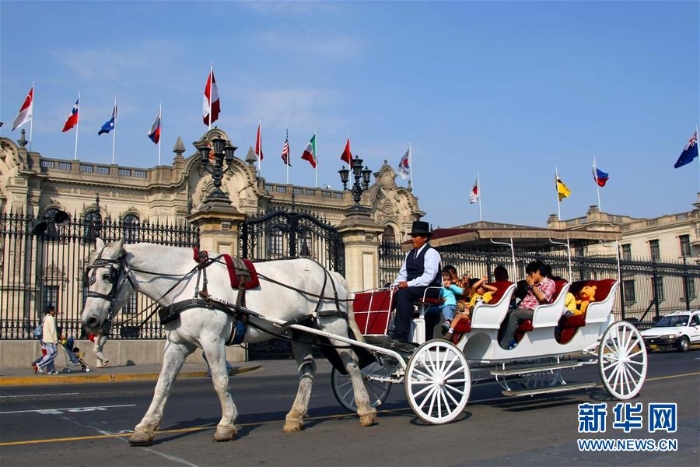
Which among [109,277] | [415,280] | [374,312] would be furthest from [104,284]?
[415,280]

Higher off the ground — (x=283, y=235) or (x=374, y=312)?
(x=283, y=235)

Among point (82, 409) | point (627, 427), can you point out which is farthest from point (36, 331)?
point (627, 427)

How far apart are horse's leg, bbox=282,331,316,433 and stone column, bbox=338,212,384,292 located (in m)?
14.6

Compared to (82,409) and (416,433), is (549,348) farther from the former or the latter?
(82,409)

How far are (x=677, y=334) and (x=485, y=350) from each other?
19.5 metres

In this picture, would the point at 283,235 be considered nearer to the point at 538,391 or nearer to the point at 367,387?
the point at 367,387

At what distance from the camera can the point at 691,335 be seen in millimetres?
25266

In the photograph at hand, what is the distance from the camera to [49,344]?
1747cm

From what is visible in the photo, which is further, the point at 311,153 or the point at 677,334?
the point at 311,153

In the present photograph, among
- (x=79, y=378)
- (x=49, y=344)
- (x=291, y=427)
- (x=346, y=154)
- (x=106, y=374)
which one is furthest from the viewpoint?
(x=346, y=154)

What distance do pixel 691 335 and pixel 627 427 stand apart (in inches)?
799

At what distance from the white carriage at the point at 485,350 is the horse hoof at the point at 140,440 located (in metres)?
2.46

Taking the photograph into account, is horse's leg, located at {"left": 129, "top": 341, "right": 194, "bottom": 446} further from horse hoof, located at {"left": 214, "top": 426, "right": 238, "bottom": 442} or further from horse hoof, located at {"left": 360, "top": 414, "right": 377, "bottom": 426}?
horse hoof, located at {"left": 360, "top": 414, "right": 377, "bottom": 426}

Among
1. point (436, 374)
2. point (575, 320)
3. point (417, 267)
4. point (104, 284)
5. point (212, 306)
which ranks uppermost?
point (417, 267)
